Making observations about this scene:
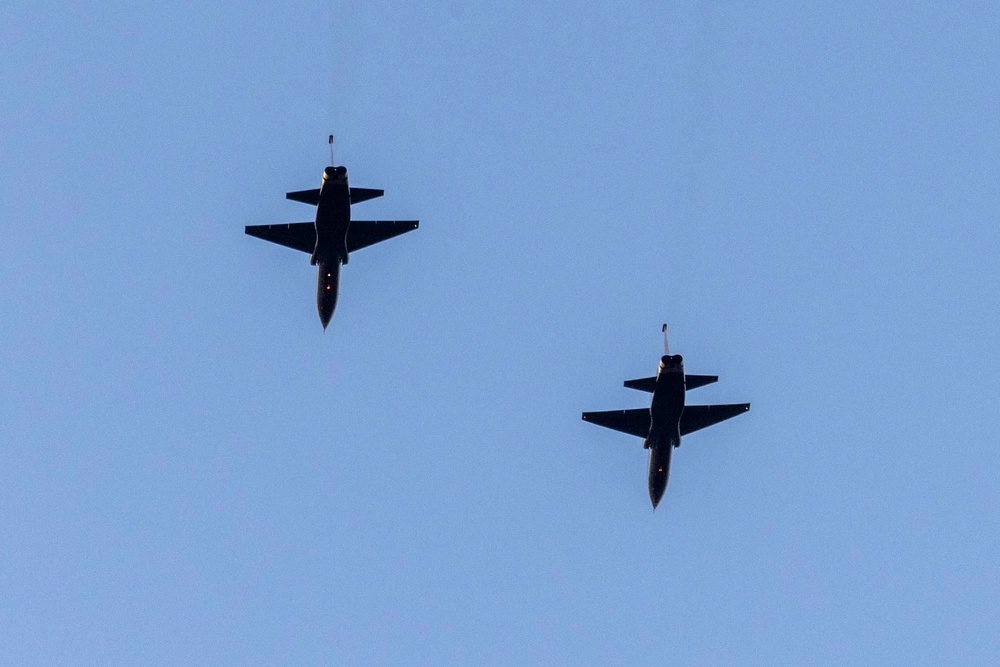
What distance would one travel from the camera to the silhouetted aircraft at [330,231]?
70562 mm

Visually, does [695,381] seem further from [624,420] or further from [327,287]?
[327,287]

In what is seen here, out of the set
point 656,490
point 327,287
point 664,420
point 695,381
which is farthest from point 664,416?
point 327,287

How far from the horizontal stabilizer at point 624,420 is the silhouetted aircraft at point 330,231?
42.2ft

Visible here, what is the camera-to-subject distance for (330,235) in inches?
2872

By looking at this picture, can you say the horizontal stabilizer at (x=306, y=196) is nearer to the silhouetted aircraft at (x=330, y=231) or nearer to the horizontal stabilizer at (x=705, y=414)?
the silhouetted aircraft at (x=330, y=231)

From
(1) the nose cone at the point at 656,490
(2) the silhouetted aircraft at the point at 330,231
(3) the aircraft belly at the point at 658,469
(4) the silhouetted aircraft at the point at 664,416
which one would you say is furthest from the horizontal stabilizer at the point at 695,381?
(2) the silhouetted aircraft at the point at 330,231

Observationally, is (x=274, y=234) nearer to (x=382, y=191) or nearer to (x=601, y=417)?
(x=382, y=191)

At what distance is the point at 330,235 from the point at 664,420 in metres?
17.5

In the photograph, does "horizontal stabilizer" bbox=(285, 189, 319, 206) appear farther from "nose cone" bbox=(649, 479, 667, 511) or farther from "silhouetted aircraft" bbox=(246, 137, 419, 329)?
"nose cone" bbox=(649, 479, 667, 511)

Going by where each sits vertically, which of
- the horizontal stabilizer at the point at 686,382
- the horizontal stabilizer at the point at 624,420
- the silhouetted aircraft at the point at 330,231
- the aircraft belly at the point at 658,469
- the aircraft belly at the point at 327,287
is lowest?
the aircraft belly at the point at 658,469

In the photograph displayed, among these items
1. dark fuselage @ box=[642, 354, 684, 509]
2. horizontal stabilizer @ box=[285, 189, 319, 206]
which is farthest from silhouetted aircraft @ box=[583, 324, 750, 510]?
horizontal stabilizer @ box=[285, 189, 319, 206]

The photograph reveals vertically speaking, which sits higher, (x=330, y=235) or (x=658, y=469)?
(x=330, y=235)

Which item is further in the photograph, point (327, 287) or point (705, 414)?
point (705, 414)

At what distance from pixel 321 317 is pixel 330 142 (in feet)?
35.2
